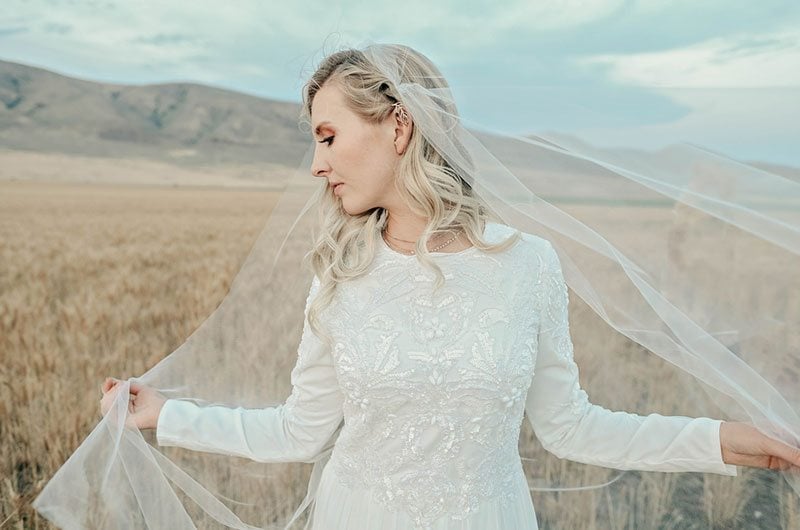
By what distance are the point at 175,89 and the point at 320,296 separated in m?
45.5

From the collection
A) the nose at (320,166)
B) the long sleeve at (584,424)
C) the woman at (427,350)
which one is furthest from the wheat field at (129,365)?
the nose at (320,166)

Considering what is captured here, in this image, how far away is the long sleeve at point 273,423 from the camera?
1.85m

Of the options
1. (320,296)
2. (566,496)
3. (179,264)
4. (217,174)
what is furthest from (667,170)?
(217,174)

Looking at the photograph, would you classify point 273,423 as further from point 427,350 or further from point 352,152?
point 352,152

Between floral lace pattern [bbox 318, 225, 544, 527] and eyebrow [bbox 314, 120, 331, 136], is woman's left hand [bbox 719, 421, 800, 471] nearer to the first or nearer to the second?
floral lace pattern [bbox 318, 225, 544, 527]

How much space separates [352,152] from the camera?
1736mm

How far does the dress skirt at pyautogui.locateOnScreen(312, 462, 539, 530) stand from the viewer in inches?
69.7

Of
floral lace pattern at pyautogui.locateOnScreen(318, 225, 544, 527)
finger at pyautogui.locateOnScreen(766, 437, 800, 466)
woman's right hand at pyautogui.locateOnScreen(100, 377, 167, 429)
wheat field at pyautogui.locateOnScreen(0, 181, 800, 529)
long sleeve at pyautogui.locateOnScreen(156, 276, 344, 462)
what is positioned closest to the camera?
finger at pyautogui.locateOnScreen(766, 437, 800, 466)

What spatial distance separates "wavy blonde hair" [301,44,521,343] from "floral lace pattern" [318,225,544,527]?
1.6 inches

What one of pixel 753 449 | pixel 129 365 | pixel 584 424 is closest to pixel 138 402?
pixel 584 424

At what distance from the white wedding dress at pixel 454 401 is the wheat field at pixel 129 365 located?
0.39m

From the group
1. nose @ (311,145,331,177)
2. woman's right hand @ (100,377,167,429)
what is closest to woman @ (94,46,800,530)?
nose @ (311,145,331,177)

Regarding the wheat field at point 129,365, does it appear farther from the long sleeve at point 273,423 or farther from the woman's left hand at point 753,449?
the long sleeve at point 273,423

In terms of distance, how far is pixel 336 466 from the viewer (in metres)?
1.88
